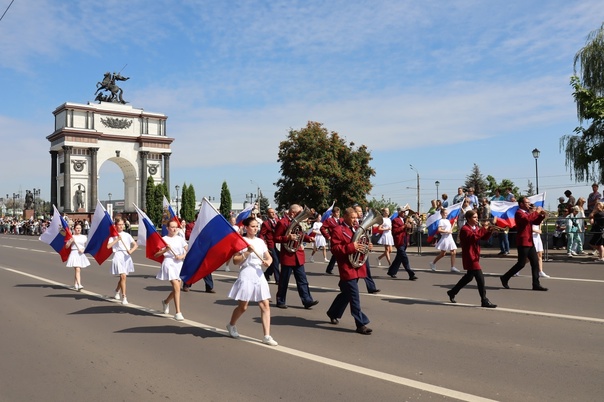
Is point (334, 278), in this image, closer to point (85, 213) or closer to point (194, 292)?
point (194, 292)

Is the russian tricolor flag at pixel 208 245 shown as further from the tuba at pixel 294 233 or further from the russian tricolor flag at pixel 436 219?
the russian tricolor flag at pixel 436 219

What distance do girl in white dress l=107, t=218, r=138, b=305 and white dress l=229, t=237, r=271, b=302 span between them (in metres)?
4.32

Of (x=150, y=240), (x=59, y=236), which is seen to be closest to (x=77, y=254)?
(x=59, y=236)

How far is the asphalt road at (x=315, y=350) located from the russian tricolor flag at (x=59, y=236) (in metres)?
1.86

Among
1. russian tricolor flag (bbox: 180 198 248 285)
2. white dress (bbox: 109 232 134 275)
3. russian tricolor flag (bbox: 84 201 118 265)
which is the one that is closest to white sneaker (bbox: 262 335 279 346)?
russian tricolor flag (bbox: 180 198 248 285)

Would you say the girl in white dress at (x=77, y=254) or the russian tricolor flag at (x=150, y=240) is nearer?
the russian tricolor flag at (x=150, y=240)

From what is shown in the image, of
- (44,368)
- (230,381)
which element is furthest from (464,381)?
(44,368)

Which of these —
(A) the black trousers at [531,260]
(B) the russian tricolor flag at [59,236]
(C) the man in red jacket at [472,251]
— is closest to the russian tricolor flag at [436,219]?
(A) the black trousers at [531,260]

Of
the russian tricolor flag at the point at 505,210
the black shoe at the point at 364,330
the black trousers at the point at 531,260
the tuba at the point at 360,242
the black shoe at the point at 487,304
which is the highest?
the russian tricolor flag at the point at 505,210

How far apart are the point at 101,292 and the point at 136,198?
71015 mm

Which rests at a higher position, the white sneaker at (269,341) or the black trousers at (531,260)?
the black trousers at (531,260)

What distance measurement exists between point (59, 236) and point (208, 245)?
24.8 ft

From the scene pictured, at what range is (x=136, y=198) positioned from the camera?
81500mm

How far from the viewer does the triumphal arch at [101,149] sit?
244ft
